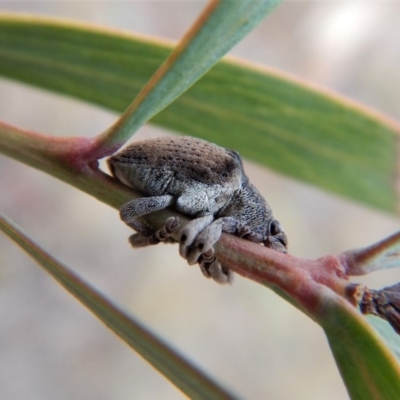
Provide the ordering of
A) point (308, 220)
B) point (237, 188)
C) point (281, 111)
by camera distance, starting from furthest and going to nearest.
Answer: point (308, 220) → point (281, 111) → point (237, 188)

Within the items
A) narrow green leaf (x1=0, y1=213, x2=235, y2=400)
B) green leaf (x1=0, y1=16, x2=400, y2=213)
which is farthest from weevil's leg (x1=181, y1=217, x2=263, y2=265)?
green leaf (x1=0, y1=16, x2=400, y2=213)

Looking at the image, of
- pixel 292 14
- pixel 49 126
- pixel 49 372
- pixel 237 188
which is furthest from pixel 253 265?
pixel 292 14

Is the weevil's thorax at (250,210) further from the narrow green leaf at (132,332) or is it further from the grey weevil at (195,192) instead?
the narrow green leaf at (132,332)

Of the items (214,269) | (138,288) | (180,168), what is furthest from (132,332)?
(138,288)

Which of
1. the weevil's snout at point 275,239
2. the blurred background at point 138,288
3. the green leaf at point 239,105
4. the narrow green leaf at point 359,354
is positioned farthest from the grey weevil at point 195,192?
the blurred background at point 138,288

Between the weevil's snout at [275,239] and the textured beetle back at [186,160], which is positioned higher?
the textured beetle back at [186,160]

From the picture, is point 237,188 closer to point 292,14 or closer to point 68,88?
point 68,88
